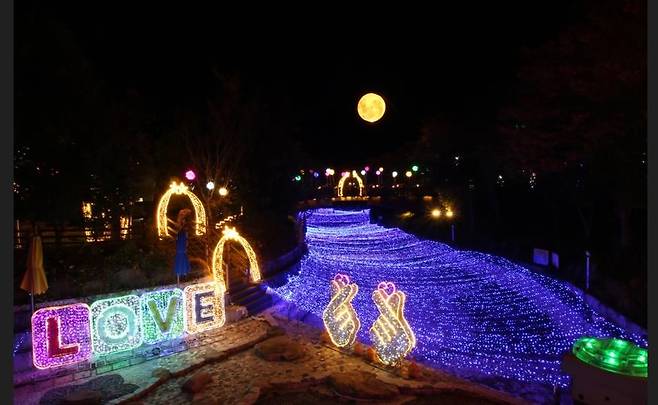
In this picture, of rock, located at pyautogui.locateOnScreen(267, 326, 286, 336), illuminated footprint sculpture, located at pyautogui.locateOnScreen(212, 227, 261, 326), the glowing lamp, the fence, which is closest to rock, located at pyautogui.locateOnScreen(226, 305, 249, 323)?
illuminated footprint sculpture, located at pyautogui.locateOnScreen(212, 227, 261, 326)

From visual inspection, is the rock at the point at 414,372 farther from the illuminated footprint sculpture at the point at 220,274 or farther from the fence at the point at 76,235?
the fence at the point at 76,235

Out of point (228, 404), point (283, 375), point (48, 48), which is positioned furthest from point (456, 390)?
point (48, 48)

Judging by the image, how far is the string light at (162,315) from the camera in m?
7.89

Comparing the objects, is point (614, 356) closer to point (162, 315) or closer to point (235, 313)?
point (235, 313)

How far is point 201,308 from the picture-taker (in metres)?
8.55

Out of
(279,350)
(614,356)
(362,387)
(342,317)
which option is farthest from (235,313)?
(614,356)

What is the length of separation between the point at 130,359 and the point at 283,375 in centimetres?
261

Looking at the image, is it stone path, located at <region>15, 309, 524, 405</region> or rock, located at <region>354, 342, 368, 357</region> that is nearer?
stone path, located at <region>15, 309, 524, 405</region>

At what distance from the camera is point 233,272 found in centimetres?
1163

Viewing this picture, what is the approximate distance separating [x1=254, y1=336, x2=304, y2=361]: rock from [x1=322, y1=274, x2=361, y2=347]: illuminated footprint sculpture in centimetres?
68

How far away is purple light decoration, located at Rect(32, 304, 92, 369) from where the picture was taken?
6.72 meters

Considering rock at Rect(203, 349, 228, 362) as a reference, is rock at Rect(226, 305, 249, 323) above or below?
above

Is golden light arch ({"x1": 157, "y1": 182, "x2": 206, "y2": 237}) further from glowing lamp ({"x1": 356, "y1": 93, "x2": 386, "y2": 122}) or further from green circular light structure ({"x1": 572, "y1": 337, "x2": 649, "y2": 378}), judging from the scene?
glowing lamp ({"x1": 356, "y1": 93, "x2": 386, "y2": 122})

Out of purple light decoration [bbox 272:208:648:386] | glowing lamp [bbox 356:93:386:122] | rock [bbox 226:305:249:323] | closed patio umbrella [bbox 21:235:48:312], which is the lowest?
purple light decoration [bbox 272:208:648:386]
